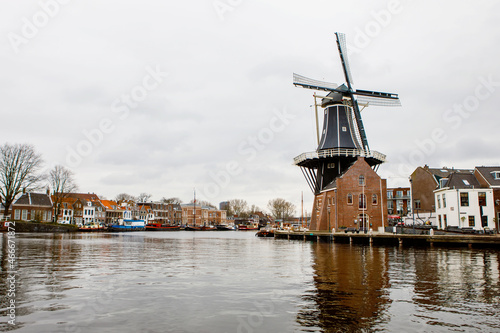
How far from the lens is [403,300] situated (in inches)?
495

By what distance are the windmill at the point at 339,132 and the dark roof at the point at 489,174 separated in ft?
41.2

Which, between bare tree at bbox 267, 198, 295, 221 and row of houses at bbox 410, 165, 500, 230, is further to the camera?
bare tree at bbox 267, 198, 295, 221

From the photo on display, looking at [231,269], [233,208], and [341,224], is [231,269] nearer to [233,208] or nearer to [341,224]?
[341,224]

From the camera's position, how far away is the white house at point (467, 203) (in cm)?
4500

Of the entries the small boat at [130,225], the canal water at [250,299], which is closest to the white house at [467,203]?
the canal water at [250,299]

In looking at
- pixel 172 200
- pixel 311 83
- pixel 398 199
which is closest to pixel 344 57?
pixel 311 83

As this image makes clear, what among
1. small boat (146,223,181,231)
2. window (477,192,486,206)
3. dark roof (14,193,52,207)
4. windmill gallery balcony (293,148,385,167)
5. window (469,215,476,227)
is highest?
windmill gallery balcony (293,148,385,167)

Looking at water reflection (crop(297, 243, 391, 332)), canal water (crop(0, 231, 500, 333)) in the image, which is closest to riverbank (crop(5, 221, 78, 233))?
canal water (crop(0, 231, 500, 333))

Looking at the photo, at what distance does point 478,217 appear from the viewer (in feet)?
148

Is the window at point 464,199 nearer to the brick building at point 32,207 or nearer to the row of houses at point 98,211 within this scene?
the row of houses at point 98,211

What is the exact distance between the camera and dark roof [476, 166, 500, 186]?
45.3m

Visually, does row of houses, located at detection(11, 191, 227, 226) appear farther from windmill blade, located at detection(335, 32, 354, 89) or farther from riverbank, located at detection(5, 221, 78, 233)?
windmill blade, located at detection(335, 32, 354, 89)

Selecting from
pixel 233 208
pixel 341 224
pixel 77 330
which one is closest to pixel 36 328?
pixel 77 330

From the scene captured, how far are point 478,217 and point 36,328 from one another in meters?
47.9
